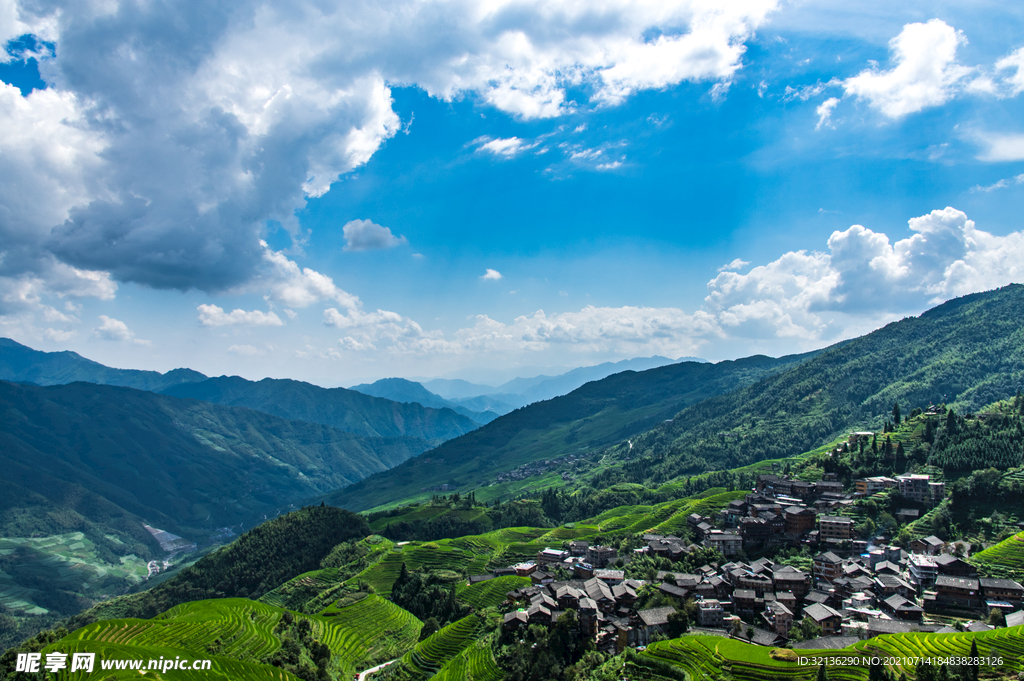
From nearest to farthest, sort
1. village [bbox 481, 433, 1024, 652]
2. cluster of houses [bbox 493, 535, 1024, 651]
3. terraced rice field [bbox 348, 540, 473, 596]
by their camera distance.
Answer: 1. village [bbox 481, 433, 1024, 652]
2. cluster of houses [bbox 493, 535, 1024, 651]
3. terraced rice field [bbox 348, 540, 473, 596]

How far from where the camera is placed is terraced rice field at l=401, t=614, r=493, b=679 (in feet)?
232

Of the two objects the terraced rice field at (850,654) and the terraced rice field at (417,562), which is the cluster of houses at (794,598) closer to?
the terraced rice field at (850,654)

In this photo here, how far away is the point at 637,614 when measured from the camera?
204 ft

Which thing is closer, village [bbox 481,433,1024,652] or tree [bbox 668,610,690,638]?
village [bbox 481,433,1024,652]

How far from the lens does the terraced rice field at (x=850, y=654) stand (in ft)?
152

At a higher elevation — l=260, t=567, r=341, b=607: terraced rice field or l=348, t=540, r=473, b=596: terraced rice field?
l=348, t=540, r=473, b=596: terraced rice field

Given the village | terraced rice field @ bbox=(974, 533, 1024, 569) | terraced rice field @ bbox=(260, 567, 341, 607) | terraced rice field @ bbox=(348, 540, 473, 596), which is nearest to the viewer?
the village

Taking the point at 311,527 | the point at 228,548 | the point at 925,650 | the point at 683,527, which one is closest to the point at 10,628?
the point at 228,548

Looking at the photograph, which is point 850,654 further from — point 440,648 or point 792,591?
point 440,648

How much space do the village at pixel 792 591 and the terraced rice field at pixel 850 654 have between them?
4.47 meters

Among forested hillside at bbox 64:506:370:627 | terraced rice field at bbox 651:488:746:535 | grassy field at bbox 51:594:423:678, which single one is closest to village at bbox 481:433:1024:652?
terraced rice field at bbox 651:488:746:535

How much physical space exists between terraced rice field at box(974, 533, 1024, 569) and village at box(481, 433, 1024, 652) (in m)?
2.57

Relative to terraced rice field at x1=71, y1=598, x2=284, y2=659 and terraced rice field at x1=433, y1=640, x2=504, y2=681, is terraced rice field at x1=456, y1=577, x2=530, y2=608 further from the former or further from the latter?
terraced rice field at x1=71, y1=598, x2=284, y2=659

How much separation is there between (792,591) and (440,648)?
4531 centimetres
